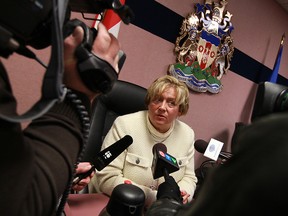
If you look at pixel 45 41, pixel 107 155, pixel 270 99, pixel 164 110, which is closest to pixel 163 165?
pixel 107 155

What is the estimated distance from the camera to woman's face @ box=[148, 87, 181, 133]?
1639 mm

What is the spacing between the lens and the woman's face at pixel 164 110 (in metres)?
1.64

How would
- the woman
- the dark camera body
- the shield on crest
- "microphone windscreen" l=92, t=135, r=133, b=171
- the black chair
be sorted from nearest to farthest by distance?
1. "microphone windscreen" l=92, t=135, r=133, b=171
2. the dark camera body
3. the woman
4. the black chair
5. the shield on crest

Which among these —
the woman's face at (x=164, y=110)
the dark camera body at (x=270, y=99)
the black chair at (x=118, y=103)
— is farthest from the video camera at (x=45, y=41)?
the black chair at (x=118, y=103)

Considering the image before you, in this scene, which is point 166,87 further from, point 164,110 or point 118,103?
point 118,103

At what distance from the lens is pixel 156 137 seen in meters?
1.64

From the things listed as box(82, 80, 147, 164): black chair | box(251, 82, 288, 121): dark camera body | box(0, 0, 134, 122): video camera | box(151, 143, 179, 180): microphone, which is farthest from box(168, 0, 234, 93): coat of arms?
box(0, 0, 134, 122): video camera

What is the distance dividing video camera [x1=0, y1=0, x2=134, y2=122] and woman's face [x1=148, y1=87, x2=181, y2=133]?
116cm

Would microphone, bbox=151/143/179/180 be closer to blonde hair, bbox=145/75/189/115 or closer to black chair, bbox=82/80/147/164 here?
blonde hair, bbox=145/75/189/115

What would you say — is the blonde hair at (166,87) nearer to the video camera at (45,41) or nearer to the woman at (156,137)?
the woman at (156,137)

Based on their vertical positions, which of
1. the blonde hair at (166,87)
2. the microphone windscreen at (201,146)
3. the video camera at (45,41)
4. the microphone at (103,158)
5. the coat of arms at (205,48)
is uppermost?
the coat of arms at (205,48)

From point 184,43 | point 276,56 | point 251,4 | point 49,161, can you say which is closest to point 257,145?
point 49,161

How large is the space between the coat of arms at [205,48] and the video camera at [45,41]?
2.18m

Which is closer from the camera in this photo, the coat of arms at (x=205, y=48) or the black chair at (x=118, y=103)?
the black chair at (x=118, y=103)
